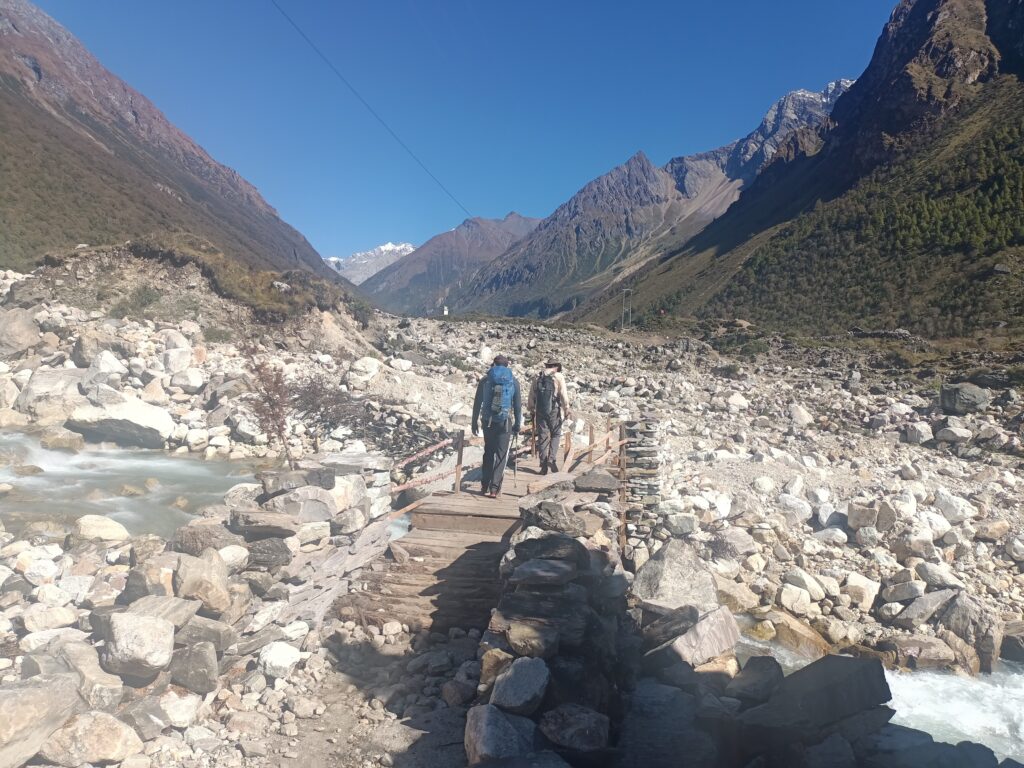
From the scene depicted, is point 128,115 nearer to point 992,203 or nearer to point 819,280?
point 819,280

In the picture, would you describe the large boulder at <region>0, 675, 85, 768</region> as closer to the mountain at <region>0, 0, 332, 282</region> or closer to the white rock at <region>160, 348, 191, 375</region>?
the white rock at <region>160, 348, 191, 375</region>

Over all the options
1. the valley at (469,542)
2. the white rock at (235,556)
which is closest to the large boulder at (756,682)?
the valley at (469,542)

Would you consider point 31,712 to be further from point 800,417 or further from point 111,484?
point 800,417

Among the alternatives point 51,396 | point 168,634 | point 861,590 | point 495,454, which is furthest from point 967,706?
point 51,396

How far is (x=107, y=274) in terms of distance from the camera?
21.0 m

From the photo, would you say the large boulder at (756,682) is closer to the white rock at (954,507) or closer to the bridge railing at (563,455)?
the bridge railing at (563,455)

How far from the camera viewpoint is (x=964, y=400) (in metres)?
16.0

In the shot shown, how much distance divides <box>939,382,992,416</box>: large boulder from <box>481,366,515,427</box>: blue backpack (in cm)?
1467

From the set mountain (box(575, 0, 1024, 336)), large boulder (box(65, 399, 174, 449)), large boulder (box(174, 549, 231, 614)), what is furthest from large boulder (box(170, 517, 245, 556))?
mountain (box(575, 0, 1024, 336))

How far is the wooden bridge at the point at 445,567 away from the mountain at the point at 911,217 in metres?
31.9

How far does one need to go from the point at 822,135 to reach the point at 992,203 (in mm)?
71677

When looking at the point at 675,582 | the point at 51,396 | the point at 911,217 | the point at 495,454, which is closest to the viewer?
the point at 675,582

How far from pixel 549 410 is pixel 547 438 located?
23.9 inches

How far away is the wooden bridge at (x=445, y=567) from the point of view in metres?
5.89
